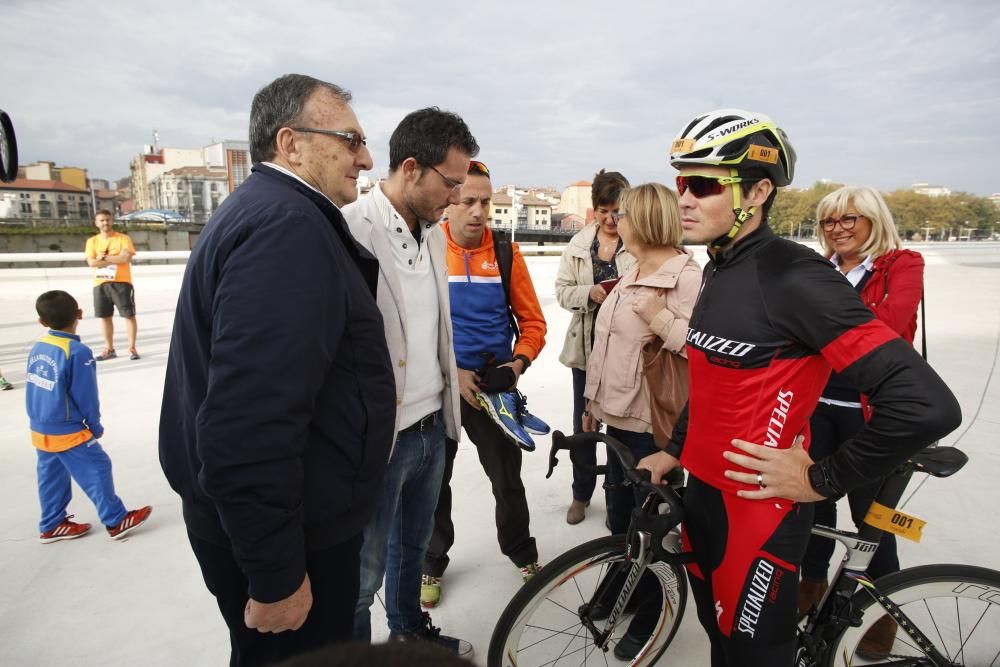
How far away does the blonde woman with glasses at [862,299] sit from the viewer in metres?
2.43

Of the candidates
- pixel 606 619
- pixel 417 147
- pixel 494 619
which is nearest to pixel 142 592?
pixel 494 619

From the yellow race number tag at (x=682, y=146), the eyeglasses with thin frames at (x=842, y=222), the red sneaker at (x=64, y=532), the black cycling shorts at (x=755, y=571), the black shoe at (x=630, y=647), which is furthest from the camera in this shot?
the red sneaker at (x=64, y=532)

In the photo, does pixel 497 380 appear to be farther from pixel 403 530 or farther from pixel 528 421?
pixel 403 530

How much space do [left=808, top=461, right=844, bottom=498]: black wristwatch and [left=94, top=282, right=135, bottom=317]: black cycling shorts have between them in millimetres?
7810

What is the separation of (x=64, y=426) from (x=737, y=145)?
11.8 ft

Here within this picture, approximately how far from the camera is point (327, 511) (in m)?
1.37

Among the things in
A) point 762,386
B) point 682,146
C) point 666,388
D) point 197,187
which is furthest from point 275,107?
point 197,187

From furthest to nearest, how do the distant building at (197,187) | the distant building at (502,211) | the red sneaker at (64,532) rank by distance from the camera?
the distant building at (502,211) → the distant building at (197,187) → the red sneaker at (64,532)

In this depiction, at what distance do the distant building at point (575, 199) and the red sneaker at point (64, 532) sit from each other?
103247mm

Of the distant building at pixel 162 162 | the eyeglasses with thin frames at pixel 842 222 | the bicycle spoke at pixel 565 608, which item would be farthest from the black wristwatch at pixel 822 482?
the distant building at pixel 162 162

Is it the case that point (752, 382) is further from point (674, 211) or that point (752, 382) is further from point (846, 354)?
point (674, 211)

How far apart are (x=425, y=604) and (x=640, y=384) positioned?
1.57m

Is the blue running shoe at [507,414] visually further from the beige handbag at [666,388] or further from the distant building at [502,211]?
the distant building at [502,211]

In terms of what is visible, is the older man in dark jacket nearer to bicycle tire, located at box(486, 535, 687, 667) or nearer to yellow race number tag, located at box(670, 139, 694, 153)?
bicycle tire, located at box(486, 535, 687, 667)
